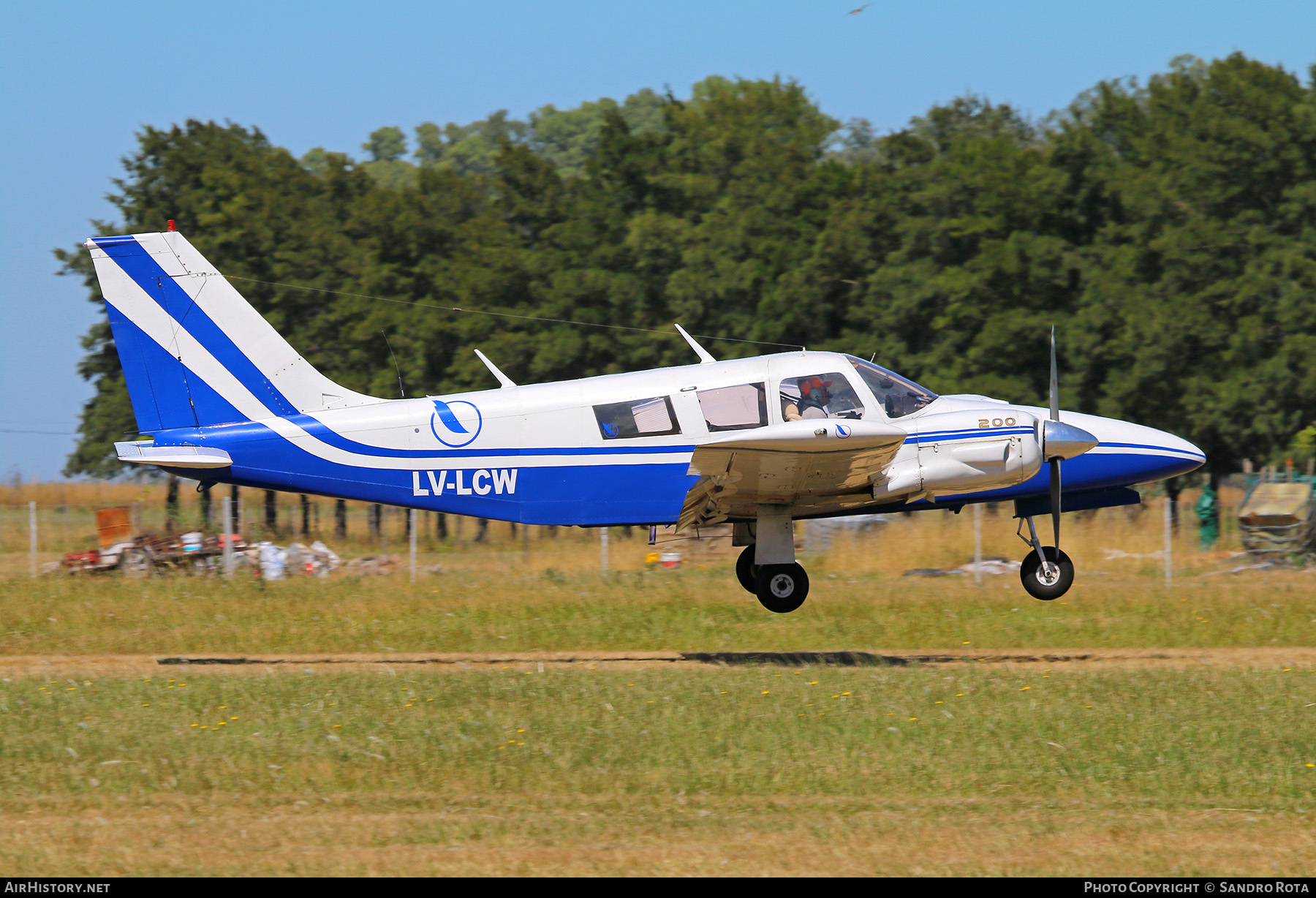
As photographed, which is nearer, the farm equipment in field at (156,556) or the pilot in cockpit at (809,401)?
the pilot in cockpit at (809,401)

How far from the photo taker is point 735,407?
12.3m

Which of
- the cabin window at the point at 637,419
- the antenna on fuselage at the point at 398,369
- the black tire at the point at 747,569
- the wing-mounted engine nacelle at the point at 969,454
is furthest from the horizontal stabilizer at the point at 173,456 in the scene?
the wing-mounted engine nacelle at the point at 969,454

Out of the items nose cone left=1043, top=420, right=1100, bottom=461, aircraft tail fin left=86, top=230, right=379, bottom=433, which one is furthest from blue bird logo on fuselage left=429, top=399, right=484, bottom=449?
nose cone left=1043, top=420, right=1100, bottom=461

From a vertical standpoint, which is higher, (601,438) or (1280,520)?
(601,438)

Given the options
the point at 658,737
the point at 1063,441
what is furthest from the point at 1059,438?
the point at 658,737

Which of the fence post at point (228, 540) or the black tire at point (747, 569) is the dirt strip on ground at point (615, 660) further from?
the fence post at point (228, 540)

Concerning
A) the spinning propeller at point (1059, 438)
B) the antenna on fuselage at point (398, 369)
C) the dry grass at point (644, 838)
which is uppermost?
the antenna on fuselage at point (398, 369)

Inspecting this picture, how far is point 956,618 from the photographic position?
→ 50.4 ft

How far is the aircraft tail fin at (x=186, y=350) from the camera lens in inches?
523

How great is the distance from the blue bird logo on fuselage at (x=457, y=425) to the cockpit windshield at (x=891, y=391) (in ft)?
12.6

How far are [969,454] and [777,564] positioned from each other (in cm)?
225

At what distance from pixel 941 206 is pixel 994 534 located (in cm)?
793

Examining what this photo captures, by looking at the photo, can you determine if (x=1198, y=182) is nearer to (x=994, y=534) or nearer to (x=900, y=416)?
(x=994, y=534)

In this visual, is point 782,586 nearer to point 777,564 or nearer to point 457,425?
point 777,564
